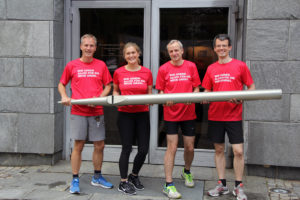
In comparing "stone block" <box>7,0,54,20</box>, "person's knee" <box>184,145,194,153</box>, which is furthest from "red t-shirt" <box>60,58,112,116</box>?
"stone block" <box>7,0,54,20</box>

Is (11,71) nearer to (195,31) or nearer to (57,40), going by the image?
(57,40)

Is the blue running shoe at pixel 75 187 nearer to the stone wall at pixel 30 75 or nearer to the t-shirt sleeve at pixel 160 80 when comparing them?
the stone wall at pixel 30 75

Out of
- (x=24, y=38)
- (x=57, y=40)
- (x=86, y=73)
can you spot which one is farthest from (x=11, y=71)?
(x=86, y=73)

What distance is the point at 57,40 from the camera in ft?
18.5

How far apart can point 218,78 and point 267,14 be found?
52.8 inches

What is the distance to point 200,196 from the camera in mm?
4469

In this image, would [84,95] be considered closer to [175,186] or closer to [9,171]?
[175,186]

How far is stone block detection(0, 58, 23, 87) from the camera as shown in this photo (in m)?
5.63

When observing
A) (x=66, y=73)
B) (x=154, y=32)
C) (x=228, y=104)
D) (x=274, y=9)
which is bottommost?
(x=228, y=104)

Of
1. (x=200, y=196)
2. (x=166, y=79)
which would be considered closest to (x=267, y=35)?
(x=166, y=79)

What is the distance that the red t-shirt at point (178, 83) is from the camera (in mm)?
4398

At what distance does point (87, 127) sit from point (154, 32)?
1.89 meters

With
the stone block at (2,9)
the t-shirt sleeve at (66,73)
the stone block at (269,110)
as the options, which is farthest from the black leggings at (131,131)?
the stone block at (2,9)

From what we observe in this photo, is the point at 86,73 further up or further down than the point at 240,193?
further up
